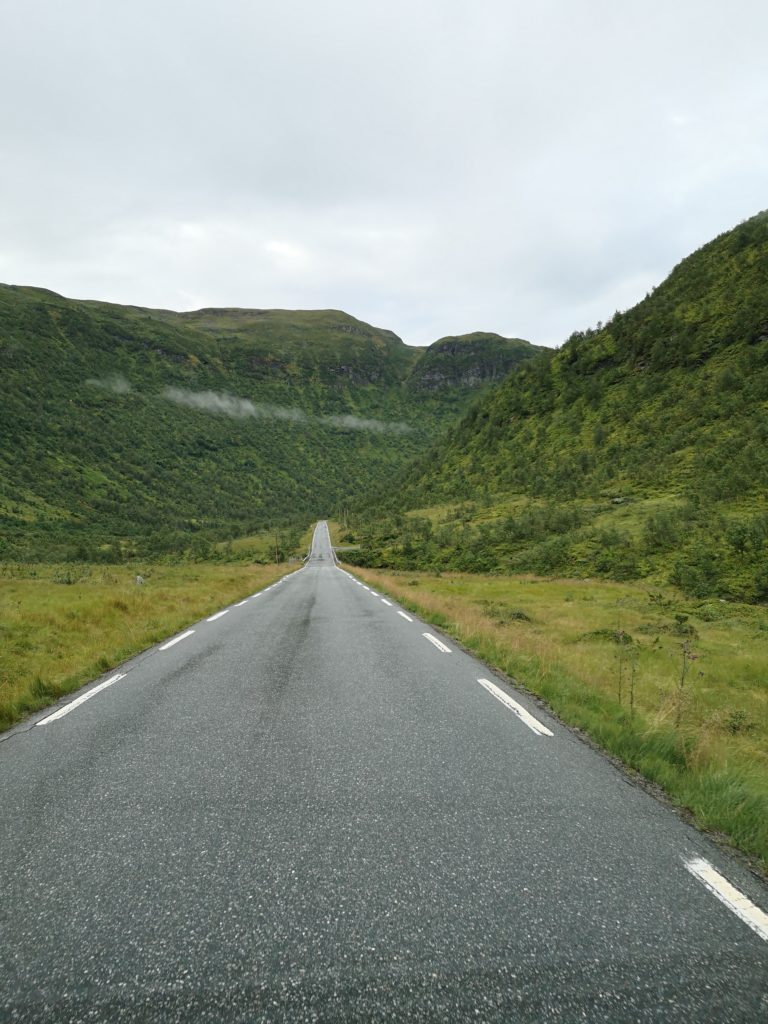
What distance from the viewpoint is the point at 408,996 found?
2.04 m

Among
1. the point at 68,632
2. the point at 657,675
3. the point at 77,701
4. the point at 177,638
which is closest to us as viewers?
the point at 77,701

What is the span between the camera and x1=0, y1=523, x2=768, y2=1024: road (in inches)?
81.0

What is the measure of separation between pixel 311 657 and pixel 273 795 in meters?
4.93

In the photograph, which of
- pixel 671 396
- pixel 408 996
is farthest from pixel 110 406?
pixel 408 996

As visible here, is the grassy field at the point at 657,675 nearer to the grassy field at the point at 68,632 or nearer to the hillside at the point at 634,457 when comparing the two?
the hillside at the point at 634,457

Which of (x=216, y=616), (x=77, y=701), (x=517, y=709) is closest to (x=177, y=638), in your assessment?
(x=216, y=616)

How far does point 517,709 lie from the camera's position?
5926 millimetres

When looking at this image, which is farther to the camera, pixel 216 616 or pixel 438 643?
pixel 216 616

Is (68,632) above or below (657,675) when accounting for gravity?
above

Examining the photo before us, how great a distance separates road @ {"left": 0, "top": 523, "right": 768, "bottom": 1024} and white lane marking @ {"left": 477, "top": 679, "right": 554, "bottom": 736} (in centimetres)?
4

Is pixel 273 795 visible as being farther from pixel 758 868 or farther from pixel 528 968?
pixel 758 868

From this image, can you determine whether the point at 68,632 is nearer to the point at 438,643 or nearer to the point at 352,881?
the point at 438,643

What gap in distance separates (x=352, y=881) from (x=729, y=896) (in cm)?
213

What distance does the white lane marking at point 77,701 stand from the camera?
18.3 feet
